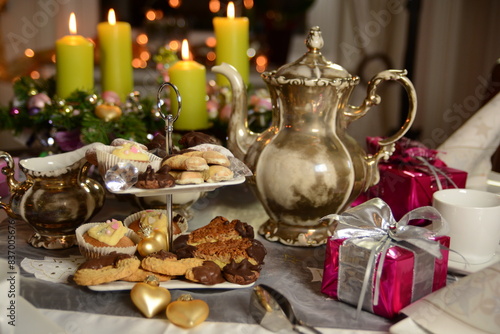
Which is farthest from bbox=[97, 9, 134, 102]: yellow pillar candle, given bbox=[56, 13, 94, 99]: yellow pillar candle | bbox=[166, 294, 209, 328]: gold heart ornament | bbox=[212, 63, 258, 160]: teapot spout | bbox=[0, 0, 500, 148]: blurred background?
bbox=[0, 0, 500, 148]: blurred background

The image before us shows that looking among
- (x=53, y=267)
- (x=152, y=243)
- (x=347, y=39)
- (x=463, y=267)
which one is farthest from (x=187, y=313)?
(x=347, y=39)

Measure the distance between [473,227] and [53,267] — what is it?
61cm

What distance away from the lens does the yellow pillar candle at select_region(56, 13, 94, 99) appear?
1276 millimetres

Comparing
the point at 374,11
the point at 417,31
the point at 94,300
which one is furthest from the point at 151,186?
the point at 374,11

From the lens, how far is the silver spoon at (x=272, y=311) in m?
0.67

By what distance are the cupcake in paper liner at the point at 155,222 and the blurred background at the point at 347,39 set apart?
2.02 meters

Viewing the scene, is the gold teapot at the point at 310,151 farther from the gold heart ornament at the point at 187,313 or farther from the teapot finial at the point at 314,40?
the gold heart ornament at the point at 187,313

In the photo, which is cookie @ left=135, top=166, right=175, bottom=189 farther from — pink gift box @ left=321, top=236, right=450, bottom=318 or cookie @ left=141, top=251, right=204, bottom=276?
pink gift box @ left=321, top=236, right=450, bottom=318

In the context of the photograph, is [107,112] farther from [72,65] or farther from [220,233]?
[220,233]

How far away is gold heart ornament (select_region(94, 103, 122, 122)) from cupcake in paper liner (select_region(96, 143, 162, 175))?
0.36 metres

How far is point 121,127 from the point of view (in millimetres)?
1120

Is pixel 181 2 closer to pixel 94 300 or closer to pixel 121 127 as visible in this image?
pixel 121 127

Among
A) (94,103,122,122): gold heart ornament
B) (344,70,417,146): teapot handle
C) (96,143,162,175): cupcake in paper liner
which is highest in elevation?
(344,70,417,146): teapot handle

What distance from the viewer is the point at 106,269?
2.45 feet
